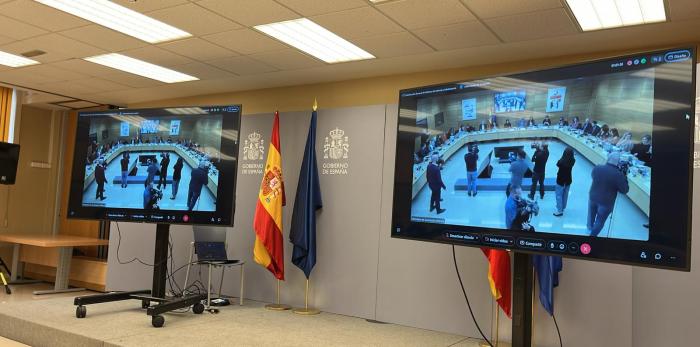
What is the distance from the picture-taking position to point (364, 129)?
5375mm

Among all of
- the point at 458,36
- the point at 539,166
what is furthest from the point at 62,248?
the point at 539,166

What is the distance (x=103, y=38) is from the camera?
5016 mm

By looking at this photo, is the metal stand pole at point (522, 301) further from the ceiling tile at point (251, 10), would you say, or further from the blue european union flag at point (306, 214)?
the blue european union flag at point (306, 214)

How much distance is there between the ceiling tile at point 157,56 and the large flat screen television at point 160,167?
1.02 meters

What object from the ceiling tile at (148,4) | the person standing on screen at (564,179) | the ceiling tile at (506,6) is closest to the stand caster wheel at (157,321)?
the ceiling tile at (148,4)

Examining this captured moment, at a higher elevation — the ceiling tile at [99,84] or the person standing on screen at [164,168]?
the ceiling tile at [99,84]

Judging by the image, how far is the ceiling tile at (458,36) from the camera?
4.33 meters

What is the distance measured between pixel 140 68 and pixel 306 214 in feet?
8.70

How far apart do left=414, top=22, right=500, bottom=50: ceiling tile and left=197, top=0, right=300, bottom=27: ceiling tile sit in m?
1.13

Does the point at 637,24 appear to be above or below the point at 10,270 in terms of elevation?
above

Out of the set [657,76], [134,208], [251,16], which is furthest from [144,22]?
[657,76]

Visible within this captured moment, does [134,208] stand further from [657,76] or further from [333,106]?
[657,76]

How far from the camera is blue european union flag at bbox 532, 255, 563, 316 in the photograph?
13.4ft

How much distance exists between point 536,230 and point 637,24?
8.26 ft
